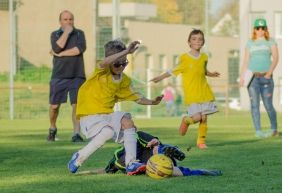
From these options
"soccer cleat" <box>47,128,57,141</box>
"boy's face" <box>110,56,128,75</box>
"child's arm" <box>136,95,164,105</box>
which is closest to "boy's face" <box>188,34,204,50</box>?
"soccer cleat" <box>47,128,57,141</box>

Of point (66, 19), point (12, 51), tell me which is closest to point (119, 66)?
point (66, 19)

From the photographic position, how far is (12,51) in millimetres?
31734

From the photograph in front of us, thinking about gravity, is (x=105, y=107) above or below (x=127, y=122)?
above

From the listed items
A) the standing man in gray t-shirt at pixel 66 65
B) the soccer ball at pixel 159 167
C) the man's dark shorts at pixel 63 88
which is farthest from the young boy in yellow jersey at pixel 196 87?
the soccer ball at pixel 159 167

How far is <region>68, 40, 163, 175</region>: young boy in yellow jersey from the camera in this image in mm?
9797

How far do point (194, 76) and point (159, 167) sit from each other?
189 inches

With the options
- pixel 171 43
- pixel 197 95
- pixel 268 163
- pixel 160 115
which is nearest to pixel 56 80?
pixel 197 95

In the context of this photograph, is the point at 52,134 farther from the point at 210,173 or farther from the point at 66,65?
the point at 210,173

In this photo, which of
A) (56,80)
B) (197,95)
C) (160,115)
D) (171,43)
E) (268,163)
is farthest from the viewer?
(171,43)

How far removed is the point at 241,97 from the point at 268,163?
29883mm

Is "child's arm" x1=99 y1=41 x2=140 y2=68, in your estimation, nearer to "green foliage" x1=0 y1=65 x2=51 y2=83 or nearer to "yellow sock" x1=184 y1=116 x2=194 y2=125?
"yellow sock" x1=184 y1=116 x2=194 y2=125

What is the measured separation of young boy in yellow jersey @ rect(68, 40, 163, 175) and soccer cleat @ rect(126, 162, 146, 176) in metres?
0.25

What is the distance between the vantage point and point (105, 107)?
10.0m

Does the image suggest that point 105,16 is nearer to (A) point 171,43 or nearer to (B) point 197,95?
(A) point 171,43
